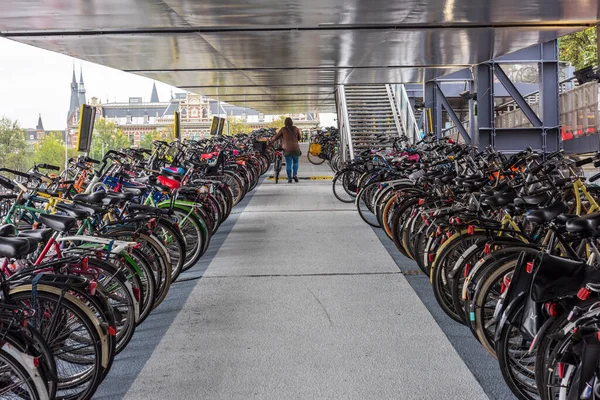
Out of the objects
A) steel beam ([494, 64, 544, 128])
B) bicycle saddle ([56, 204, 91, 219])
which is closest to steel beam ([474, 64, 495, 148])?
steel beam ([494, 64, 544, 128])

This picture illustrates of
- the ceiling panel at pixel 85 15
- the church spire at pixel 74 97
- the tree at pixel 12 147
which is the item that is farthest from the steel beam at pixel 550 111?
the tree at pixel 12 147

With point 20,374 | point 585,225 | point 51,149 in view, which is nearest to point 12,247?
point 20,374

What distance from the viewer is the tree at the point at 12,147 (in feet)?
24.4

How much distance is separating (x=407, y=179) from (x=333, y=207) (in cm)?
288

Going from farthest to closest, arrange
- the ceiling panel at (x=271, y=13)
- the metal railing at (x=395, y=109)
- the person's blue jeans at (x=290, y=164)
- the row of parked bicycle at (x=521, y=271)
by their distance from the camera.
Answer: the metal railing at (x=395, y=109) < the person's blue jeans at (x=290, y=164) < the ceiling panel at (x=271, y=13) < the row of parked bicycle at (x=521, y=271)

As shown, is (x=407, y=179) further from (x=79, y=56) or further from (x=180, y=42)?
(x=79, y=56)

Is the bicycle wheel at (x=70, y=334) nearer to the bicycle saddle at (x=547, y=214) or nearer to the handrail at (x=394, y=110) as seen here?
the bicycle saddle at (x=547, y=214)

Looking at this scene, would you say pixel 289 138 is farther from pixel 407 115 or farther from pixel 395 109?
pixel 395 109

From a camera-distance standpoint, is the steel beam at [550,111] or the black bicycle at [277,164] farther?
the black bicycle at [277,164]

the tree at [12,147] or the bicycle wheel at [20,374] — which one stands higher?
the tree at [12,147]

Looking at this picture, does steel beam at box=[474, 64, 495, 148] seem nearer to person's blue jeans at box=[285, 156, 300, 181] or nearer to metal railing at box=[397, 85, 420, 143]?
person's blue jeans at box=[285, 156, 300, 181]

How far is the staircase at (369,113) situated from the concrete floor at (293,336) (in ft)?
36.6

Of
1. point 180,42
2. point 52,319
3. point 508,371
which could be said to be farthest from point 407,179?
point 52,319

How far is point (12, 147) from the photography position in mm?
7738
